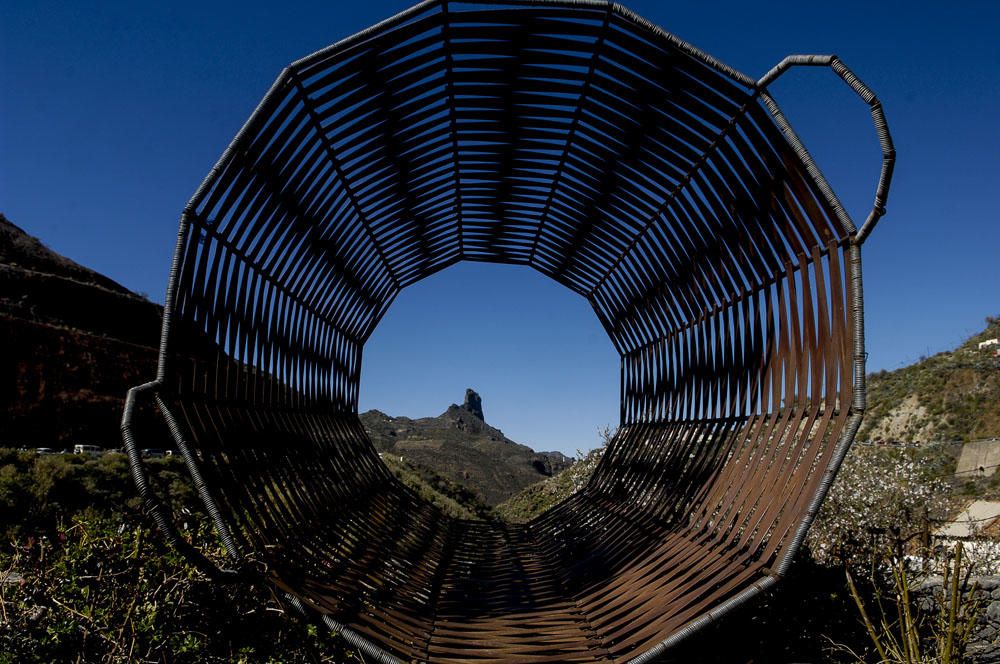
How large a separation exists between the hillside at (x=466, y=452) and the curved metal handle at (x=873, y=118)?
26.3 metres

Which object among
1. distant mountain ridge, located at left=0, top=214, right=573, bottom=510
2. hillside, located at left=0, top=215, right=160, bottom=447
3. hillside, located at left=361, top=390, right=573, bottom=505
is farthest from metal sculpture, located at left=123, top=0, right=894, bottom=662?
hillside, located at left=361, top=390, right=573, bottom=505

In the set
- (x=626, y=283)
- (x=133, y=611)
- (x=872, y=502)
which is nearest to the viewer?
(x=133, y=611)

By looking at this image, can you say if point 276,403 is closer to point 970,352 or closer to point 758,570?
point 758,570

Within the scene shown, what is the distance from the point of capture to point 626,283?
5430 mm

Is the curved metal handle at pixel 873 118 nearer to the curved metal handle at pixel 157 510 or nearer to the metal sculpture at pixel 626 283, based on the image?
the metal sculpture at pixel 626 283

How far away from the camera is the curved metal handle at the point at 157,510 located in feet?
7.66

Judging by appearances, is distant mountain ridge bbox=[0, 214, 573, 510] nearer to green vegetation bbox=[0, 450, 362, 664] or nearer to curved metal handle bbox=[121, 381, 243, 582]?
green vegetation bbox=[0, 450, 362, 664]

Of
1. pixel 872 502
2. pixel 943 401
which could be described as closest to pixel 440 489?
pixel 872 502

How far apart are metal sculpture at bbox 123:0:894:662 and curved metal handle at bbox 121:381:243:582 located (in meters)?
0.01

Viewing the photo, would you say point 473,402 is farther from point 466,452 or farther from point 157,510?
point 157,510

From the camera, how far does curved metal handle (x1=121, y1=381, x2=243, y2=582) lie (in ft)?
7.66

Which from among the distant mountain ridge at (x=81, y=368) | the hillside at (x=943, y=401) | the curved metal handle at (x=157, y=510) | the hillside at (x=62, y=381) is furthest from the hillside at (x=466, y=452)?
the curved metal handle at (x=157, y=510)

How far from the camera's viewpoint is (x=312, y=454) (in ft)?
13.9

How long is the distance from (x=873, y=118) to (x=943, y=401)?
1665 inches
